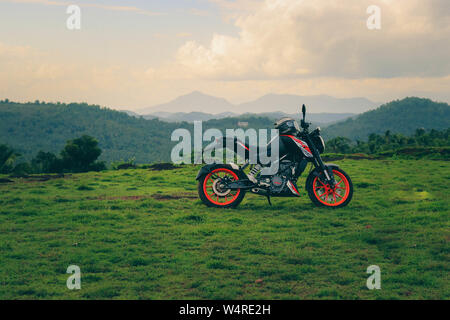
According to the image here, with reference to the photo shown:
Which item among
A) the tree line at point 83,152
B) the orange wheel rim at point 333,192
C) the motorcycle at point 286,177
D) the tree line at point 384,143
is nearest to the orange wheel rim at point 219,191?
the motorcycle at point 286,177

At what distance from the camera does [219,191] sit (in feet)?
37.7

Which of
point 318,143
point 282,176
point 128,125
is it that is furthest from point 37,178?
point 128,125

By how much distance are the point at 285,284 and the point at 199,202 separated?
6.78 m

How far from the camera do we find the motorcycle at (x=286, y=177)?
11250 mm

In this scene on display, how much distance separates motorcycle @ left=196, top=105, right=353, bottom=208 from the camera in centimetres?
1125

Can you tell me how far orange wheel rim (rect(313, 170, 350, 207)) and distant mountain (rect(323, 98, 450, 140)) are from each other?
368 ft

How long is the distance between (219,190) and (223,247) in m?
3.83

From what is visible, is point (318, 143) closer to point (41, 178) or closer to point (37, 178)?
point (41, 178)

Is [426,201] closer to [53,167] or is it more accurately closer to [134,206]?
[134,206]

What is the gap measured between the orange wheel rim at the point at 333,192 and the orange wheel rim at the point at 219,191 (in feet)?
6.79

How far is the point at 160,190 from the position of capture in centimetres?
1549

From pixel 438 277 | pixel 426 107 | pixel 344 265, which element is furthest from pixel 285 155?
pixel 426 107

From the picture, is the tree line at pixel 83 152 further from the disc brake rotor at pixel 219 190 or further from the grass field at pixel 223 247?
the disc brake rotor at pixel 219 190

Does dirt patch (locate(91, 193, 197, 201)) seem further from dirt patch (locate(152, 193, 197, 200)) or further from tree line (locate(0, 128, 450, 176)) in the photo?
tree line (locate(0, 128, 450, 176))
